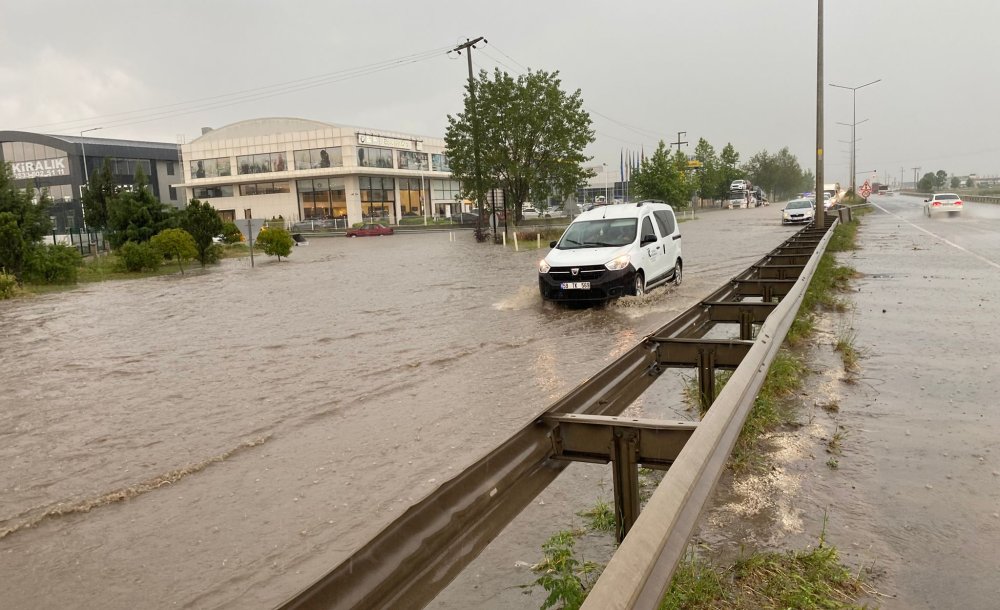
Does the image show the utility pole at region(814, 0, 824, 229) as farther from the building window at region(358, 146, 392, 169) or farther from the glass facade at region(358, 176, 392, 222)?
the building window at region(358, 146, 392, 169)

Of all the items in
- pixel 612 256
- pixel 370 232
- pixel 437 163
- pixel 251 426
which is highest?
pixel 437 163

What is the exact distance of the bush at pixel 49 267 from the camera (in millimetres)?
23953

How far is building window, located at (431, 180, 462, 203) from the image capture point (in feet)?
309

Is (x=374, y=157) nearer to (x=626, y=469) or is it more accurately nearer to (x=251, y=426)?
(x=251, y=426)

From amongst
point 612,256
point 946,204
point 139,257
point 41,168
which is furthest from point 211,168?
point 612,256

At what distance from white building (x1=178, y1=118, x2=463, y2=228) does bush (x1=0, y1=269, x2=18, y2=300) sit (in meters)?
55.3

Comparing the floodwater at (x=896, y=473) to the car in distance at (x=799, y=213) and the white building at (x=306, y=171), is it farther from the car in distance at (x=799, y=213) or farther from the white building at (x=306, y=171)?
the white building at (x=306, y=171)

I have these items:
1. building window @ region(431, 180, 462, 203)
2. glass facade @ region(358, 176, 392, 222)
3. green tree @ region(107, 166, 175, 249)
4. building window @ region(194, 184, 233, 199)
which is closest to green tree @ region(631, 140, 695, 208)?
glass facade @ region(358, 176, 392, 222)

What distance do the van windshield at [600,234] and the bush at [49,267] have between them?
19.5 metres

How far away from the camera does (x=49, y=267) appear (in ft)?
79.8

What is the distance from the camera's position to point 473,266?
25594 mm

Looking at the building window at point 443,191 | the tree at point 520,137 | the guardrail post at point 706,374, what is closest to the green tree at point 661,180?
the tree at point 520,137

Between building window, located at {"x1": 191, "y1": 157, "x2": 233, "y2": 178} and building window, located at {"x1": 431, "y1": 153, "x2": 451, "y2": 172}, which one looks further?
building window, located at {"x1": 431, "y1": 153, "x2": 451, "y2": 172}

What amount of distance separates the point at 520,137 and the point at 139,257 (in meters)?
24.0
